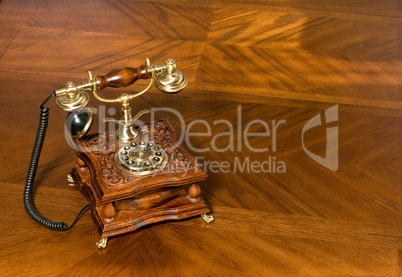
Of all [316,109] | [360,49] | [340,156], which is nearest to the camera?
[340,156]

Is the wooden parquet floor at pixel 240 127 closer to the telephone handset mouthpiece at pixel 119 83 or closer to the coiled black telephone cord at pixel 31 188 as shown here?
the coiled black telephone cord at pixel 31 188

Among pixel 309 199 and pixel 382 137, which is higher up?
pixel 382 137

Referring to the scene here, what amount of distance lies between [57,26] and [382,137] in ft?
3.78

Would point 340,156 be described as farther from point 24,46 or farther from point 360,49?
point 24,46

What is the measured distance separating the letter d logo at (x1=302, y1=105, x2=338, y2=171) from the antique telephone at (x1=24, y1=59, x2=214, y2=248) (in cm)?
37

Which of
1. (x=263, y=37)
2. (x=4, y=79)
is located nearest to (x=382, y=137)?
(x=263, y=37)

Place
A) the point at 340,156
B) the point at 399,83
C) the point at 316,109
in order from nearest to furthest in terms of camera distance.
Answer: the point at 340,156
the point at 316,109
the point at 399,83

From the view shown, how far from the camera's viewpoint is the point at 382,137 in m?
1.73

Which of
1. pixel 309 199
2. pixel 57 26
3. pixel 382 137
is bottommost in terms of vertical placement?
pixel 309 199

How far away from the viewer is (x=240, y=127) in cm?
174

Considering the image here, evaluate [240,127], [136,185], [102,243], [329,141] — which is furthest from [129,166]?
[329,141]

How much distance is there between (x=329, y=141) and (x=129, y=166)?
0.62 m

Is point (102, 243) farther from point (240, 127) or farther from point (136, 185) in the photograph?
point (240, 127)

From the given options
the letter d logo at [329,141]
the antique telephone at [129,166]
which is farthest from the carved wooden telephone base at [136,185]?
the letter d logo at [329,141]
